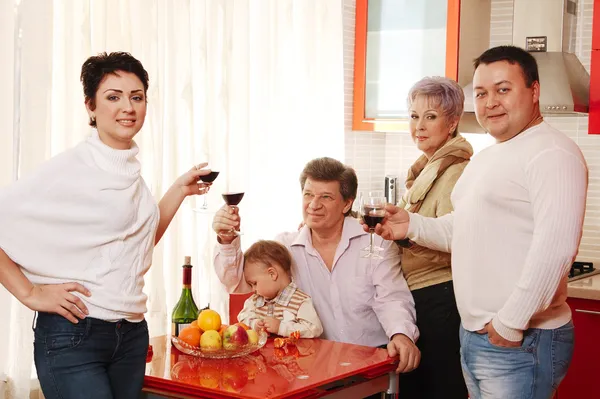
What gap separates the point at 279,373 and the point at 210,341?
30 centimetres

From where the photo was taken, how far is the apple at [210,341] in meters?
2.73

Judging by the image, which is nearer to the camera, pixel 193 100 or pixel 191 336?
pixel 191 336

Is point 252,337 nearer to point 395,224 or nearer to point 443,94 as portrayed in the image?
point 395,224

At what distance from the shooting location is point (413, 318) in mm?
3062

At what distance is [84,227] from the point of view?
2164 mm

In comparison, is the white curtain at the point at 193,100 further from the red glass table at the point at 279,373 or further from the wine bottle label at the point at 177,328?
the red glass table at the point at 279,373

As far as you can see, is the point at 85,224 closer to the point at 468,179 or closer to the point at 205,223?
the point at 468,179

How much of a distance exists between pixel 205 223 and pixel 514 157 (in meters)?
1.90

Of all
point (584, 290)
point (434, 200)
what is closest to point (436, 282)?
point (434, 200)

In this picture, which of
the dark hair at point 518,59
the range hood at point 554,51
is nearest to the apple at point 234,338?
the dark hair at point 518,59

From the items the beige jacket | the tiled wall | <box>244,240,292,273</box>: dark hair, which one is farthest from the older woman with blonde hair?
the tiled wall

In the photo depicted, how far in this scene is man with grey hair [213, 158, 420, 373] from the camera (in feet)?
10.2

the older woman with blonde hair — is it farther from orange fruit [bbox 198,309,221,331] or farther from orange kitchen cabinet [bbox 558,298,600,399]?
orange kitchen cabinet [bbox 558,298,600,399]

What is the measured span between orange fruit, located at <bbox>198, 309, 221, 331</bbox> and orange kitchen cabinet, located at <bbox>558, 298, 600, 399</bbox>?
1.93 metres
